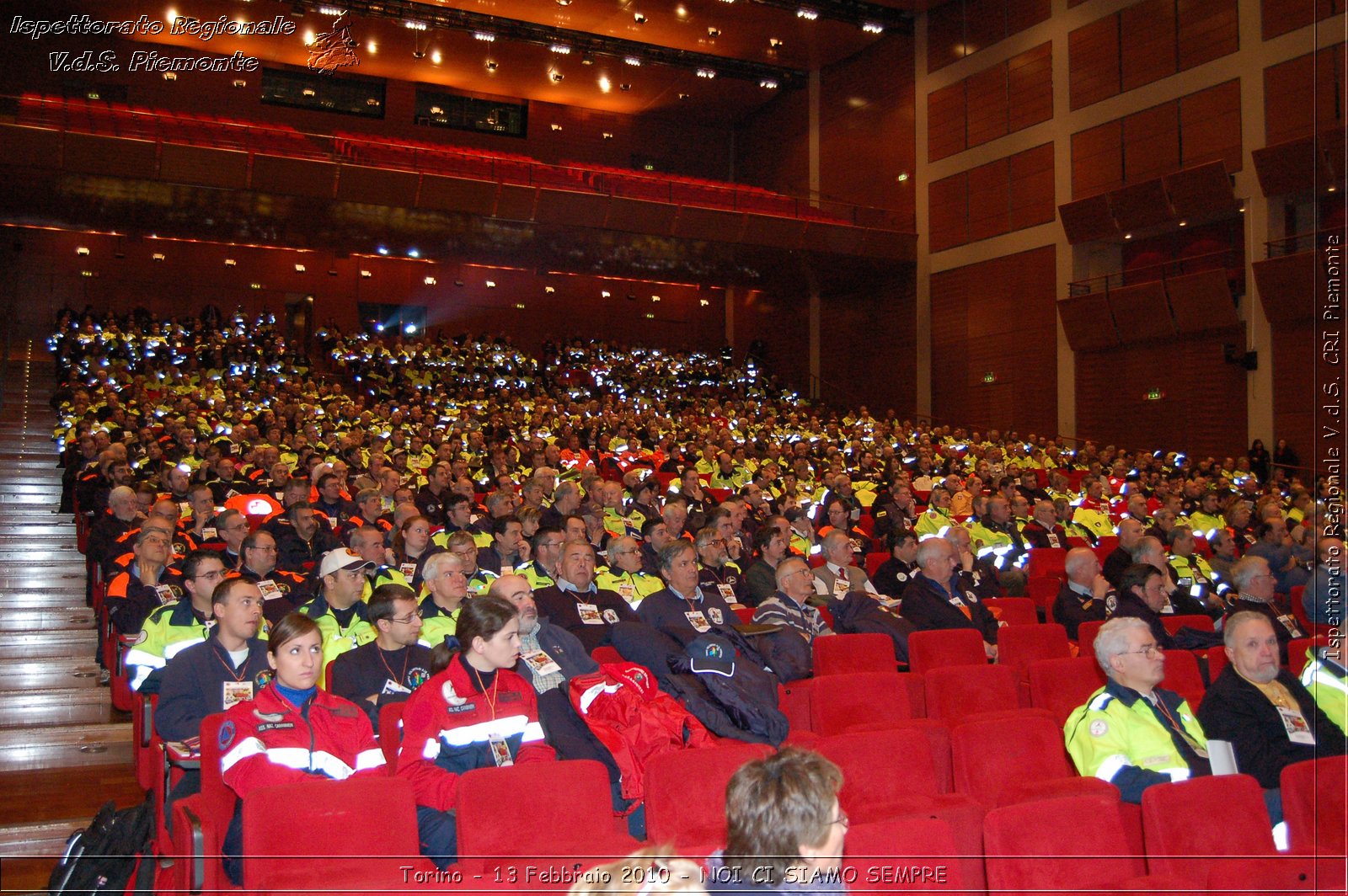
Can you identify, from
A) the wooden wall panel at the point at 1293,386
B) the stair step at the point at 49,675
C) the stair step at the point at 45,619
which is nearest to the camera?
the stair step at the point at 49,675

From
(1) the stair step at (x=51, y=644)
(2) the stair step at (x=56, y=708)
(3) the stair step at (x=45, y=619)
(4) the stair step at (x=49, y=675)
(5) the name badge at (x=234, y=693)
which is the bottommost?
(2) the stair step at (x=56, y=708)

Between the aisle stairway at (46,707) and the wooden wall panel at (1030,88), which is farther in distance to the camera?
the wooden wall panel at (1030,88)

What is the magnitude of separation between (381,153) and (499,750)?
1284 centimetres

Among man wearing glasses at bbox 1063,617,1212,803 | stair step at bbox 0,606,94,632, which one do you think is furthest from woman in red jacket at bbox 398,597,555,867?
stair step at bbox 0,606,94,632

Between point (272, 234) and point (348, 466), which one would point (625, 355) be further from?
point (348, 466)

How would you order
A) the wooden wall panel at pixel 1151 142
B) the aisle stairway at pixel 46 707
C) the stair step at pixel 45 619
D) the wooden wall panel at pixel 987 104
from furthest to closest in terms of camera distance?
the wooden wall panel at pixel 987 104
the wooden wall panel at pixel 1151 142
the stair step at pixel 45 619
the aisle stairway at pixel 46 707

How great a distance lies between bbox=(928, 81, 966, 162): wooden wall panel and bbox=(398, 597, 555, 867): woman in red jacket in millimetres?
15367

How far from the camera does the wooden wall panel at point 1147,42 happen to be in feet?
43.5

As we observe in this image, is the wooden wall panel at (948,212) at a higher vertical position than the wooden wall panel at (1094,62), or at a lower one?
lower

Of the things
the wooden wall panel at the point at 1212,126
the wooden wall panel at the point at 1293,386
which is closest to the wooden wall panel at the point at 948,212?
the wooden wall panel at the point at 1212,126

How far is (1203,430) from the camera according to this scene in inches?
520

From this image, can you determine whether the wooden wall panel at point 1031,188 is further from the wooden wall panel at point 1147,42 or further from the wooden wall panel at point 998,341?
the wooden wall panel at point 1147,42

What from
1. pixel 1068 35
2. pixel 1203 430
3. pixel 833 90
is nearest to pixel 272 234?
pixel 833 90

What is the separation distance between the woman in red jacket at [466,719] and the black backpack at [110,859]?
720 mm
